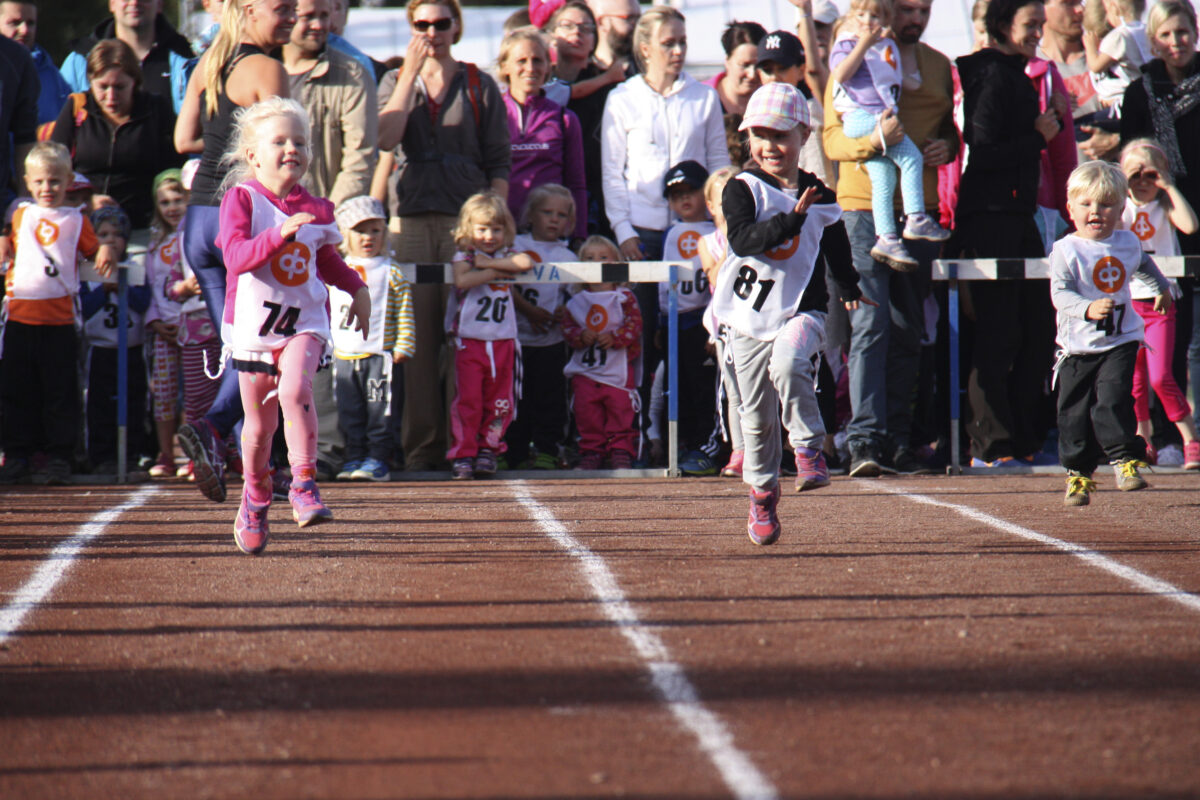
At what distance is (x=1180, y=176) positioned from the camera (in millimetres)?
10906

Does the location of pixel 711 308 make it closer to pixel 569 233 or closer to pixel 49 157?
pixel 569 233

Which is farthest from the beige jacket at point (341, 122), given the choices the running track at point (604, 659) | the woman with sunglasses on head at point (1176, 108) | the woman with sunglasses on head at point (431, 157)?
the woman with sunglasses on head at point (1176, 108)

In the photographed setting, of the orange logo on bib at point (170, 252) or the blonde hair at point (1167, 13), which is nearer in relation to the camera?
the orange logo on bib at point (170, 252)

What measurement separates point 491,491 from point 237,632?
4.59 metres

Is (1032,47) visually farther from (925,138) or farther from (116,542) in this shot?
(116,542)

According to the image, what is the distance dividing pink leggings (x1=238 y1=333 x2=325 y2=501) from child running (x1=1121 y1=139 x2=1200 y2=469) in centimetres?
599

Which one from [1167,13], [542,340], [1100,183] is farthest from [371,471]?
[1167,13]

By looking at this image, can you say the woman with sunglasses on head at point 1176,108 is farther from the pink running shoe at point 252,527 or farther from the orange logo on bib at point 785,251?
the pink running shoe at point 252,527

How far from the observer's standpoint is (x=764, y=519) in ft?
22.6

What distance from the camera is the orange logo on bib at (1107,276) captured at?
27.9 ft

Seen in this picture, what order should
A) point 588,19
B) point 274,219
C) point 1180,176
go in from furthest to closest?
point 588,19, point 1180,176, point 274,219

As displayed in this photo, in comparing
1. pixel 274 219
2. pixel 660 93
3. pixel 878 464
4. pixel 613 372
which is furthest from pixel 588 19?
pixel 274 219

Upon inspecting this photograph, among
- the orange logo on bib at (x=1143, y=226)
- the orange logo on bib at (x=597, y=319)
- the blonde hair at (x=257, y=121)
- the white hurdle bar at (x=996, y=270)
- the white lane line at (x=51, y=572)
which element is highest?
the blonde hair at (x=257, y=121)

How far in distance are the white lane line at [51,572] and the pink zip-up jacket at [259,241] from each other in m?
1.28
